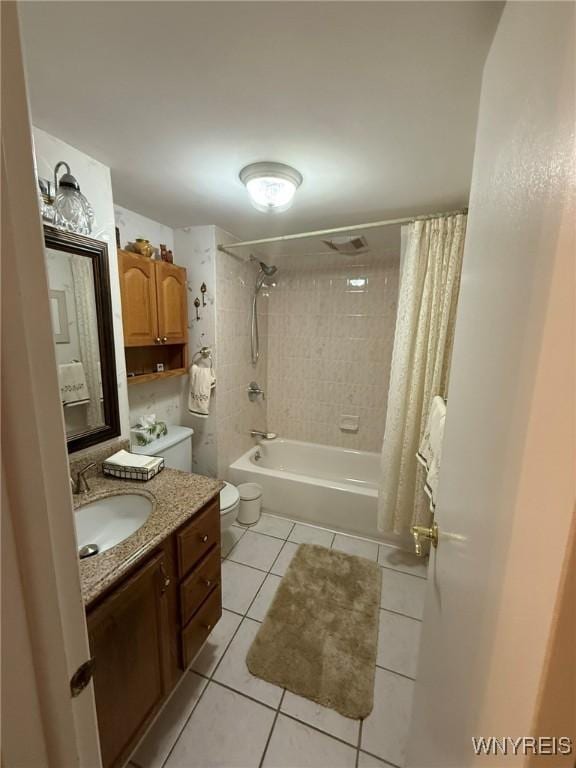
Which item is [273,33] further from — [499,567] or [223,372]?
[223,372]

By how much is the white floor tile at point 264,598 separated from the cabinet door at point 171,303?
1.69 meters

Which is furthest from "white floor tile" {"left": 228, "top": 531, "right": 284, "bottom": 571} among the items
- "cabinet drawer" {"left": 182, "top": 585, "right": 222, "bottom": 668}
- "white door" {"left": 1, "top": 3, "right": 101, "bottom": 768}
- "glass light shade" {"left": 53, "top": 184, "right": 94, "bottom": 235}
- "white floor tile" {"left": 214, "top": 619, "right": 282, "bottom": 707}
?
"glass light shade" {"left": 53, "top": 184, "right": 94, "bottom": 235}

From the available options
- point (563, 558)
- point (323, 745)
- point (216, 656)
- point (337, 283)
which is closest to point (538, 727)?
point (563, 558)

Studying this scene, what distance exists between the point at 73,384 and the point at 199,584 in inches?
42.1

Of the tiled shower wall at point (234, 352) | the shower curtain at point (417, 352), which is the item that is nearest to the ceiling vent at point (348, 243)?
the shower curtain at point (417, 352)

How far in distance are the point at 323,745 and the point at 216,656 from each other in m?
0.58

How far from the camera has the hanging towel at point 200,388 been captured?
2227mm

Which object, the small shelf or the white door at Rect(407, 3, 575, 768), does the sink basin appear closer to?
the small shelf

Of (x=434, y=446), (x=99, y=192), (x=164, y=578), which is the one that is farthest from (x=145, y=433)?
(x=434, y=446)

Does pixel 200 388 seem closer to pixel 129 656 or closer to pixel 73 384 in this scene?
pixel 73 384

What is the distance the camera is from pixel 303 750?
1.13 metres

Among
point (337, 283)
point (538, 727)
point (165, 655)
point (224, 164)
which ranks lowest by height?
point (165, 655)

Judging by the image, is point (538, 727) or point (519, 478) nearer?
point (538, 727)

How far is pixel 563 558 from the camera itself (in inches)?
10.7
